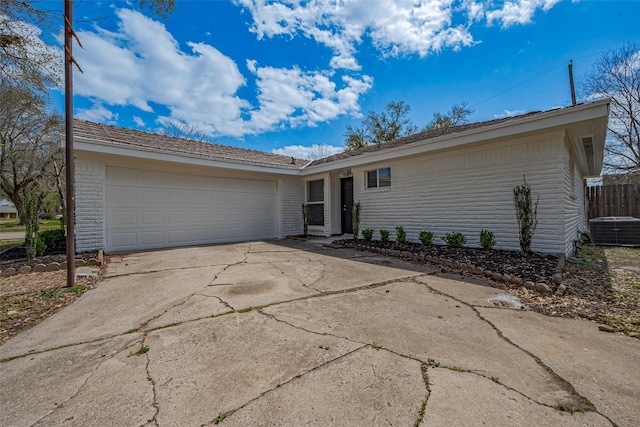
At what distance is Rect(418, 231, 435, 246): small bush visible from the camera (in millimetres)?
7293

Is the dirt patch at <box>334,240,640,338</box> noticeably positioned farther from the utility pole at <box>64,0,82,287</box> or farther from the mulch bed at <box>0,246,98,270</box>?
the mulch bed at <box>0,246,98,270</box>

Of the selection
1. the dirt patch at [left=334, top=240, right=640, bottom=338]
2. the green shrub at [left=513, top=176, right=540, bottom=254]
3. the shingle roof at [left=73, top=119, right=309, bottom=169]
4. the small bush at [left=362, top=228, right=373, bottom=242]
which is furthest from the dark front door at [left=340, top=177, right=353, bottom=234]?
the green shrub at [left=513, top=176, right=540, bottom=254]

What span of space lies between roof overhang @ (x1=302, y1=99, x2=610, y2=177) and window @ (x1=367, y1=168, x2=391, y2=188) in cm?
66

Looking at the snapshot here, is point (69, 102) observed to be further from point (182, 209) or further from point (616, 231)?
point (616, 231)

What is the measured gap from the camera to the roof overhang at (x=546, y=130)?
4.77m

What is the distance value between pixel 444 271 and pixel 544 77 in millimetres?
13147

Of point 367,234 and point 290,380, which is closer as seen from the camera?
point 290,380

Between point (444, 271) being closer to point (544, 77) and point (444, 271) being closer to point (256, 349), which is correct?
point (256, 349)

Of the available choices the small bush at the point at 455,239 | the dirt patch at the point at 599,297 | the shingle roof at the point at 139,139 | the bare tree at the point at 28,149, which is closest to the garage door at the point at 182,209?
the shingle roof at the point at 139,139

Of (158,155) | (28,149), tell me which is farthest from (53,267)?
(28,149)

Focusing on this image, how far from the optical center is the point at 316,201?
10.8m

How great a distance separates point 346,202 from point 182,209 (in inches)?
223

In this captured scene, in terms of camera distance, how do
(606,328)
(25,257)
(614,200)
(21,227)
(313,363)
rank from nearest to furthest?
(313,363)
(606,328)
(25,257)
(614,200)
(21,227)

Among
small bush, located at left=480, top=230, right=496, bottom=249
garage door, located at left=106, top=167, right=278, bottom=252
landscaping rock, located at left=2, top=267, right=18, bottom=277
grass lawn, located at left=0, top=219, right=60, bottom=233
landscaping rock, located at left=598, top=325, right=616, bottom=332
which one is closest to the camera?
landscaping rock, located at left=598, top=325, right=616, bottom=332
